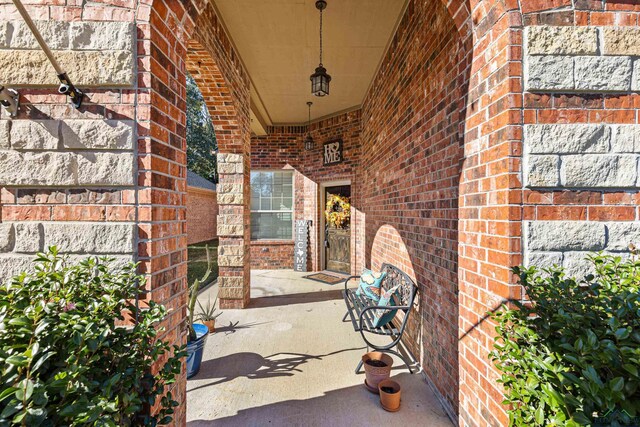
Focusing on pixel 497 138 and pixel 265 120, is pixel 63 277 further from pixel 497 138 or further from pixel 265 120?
pixel 265 120

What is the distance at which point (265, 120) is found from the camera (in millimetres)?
6609

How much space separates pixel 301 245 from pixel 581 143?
19.0 feet

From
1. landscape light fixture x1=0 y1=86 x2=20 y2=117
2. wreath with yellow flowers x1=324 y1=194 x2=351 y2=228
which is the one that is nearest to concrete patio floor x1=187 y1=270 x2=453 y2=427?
landscape light fixture x1=0 y1=86 x2=20 y2=117

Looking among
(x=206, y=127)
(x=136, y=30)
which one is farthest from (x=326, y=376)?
(x=206, y=127)

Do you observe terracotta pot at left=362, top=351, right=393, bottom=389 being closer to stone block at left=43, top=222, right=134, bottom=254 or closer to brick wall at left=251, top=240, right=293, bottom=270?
stone block at left=43, top=222, right=134, bottom=254

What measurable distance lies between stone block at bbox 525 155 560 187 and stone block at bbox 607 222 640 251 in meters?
0.38

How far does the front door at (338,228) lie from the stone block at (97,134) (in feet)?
17.4

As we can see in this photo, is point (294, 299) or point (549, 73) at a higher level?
point (549, 73)

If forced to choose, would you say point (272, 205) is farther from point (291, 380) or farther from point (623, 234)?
point (623, 234)

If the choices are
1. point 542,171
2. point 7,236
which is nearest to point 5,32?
point 7,236

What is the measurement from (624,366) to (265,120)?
677 cm

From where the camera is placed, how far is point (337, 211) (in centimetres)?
671

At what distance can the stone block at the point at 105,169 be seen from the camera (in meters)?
1.46

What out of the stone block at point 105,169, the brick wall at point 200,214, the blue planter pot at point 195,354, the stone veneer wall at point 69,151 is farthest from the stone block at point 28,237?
the brick wall at point 200,214
